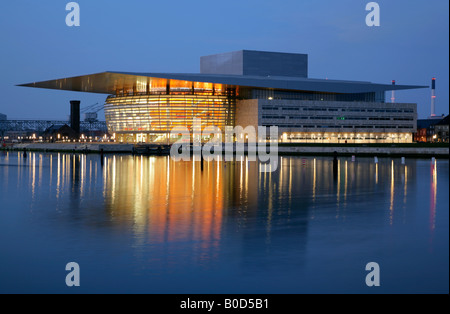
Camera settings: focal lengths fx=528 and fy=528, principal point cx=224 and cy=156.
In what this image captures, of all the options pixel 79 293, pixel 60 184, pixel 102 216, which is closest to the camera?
pixel 79 293

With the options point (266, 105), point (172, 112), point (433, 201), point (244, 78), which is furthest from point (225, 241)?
point (172, 112)

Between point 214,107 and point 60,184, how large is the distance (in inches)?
3922

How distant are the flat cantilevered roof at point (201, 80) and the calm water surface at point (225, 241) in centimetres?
8514

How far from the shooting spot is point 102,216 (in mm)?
18375

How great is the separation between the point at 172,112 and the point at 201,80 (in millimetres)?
21124

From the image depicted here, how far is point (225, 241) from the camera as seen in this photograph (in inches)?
550

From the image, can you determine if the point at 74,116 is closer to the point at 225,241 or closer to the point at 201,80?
the point at 201,80

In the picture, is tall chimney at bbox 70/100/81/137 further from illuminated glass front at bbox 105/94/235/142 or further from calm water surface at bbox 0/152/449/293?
calm water surface at bbox 0/152/449/293

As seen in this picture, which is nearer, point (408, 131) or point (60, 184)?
point (60, 184)

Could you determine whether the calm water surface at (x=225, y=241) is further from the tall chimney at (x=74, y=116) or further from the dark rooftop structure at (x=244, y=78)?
the tall chimney at (x=74, y=116)

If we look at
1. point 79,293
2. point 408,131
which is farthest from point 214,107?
point 79,293

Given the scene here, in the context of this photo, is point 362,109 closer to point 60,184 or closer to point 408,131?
point 408,131

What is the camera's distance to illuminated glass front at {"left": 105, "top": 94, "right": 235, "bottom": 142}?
129250 millimetres

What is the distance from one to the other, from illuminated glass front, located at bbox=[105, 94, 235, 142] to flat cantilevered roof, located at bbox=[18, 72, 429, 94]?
5.83 m
